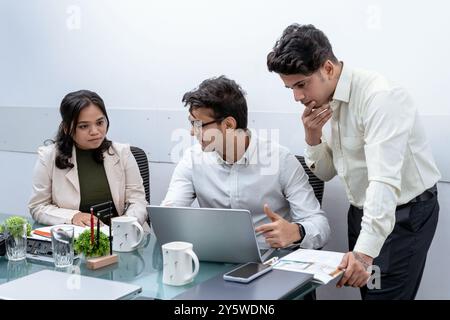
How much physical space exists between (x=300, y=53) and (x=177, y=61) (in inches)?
48.0

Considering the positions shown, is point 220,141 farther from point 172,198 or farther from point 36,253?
point 36,253

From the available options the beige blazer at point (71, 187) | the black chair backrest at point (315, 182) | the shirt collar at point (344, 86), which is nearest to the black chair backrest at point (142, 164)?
the beige blazer at point (71, 187)

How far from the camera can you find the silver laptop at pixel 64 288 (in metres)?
1.17

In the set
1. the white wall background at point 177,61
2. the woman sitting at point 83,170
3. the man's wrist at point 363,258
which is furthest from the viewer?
the woman sitting at point 83,170

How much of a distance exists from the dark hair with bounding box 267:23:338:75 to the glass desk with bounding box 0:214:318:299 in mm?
570

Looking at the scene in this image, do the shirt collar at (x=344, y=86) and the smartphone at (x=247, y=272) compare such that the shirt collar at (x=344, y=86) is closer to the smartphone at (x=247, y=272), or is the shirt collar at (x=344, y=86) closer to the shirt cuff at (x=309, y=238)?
the shirt cuff at (x=309, y=238)

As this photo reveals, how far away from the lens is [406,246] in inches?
67.8

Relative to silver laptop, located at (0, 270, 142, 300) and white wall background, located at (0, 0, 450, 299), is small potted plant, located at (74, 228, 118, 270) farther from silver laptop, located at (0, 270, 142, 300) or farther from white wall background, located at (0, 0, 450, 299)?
white wall background, located at (0, 0, 450, 299)

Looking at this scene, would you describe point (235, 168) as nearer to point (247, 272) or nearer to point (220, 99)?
point (220, 99)

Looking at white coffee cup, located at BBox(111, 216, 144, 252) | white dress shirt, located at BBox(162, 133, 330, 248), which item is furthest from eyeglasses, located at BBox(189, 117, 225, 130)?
white coffee cup, located at BBox(111, 216, 144, 252)

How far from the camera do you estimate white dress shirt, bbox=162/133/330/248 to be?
6.24ft

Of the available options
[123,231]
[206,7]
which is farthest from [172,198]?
[206,7]

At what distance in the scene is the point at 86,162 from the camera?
2.30 meters
